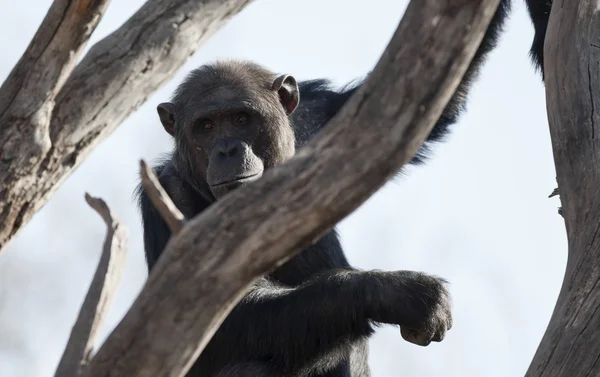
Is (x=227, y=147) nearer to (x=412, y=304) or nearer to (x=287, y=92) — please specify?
(x=287, y=92)

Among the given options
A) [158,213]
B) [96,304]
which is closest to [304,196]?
[96,304]

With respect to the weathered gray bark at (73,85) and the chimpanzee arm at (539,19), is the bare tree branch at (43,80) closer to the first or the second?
the weathered gray bark at (73,85)

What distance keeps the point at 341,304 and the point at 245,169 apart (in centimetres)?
104

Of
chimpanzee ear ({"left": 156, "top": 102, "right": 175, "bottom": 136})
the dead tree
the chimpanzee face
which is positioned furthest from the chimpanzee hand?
the dead tree

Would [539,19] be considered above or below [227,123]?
above

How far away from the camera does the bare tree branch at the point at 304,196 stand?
9.61ft

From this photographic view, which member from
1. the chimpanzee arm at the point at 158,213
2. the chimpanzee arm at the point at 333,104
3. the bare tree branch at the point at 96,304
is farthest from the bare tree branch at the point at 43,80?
the chimpanzee arm at the point at 333,104

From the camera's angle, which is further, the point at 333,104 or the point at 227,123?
the point at 333,104

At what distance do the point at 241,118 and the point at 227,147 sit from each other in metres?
0.54

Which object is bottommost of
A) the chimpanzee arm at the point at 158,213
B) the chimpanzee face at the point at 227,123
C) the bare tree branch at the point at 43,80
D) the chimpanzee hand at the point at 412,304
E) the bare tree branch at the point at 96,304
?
the bare tree branch at the point at 96,304

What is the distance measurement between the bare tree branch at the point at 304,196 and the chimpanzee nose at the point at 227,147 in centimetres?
324

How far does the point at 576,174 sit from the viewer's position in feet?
17.4

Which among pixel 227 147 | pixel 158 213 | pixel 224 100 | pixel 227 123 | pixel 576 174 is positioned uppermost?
pixel 224 100

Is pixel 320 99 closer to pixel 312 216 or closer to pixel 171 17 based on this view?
A: pixel 171 17
